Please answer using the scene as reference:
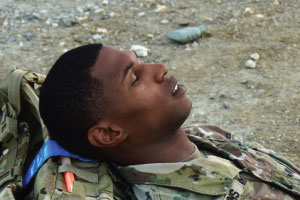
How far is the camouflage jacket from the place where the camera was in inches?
98.8

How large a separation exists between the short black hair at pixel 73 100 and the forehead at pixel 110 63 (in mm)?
23

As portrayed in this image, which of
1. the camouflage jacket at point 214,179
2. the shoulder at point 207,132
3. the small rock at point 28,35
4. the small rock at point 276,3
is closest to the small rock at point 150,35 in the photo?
the small rock at point 28,35

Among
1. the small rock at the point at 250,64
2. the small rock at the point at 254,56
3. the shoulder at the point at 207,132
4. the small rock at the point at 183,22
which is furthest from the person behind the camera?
the small rock at the point at 183,22

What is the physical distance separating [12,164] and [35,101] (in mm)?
311

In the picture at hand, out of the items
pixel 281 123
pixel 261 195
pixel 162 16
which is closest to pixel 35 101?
pixel 261 195

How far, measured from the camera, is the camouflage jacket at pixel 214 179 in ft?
8.23

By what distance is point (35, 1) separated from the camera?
6449mm

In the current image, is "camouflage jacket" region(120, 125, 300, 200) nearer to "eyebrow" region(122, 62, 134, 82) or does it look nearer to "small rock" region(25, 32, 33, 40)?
"eyebrow" region(122, 62, 134, 82)

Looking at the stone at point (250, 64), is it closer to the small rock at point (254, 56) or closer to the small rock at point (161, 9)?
the small rock at point (254, 56)

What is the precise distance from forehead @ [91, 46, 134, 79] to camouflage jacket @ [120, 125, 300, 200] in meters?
0.41

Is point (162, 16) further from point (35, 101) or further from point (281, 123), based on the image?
point (35, 101)

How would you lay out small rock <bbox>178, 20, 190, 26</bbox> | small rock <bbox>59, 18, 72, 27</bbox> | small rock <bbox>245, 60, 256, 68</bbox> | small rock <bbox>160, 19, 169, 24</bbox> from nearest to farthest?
small rock <bbox>245, 60, 256, 68</bbox> → small rock <bbox>178, 20, 190, 26</bbox> → small rock <bbox>160, 19, 169, 24</bbox> → small rock <bbox>59, 18, 72, 27</bbox>

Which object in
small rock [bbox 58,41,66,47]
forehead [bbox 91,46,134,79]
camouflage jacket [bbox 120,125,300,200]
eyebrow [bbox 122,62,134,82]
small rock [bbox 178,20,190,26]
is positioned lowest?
small rock [bbox 58,41,66,47]

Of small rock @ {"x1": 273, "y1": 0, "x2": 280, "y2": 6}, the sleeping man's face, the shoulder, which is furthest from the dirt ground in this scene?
the sleeping man's face
